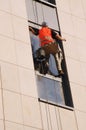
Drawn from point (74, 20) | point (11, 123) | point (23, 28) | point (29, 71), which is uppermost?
point (74, 20)

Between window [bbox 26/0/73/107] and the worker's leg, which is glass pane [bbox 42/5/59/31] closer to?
window [bbox 26/0/73/107]

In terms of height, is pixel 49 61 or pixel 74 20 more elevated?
pixel 74 20

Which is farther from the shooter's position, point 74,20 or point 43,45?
point 74,20

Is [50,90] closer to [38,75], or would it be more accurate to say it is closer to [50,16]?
[38,75]

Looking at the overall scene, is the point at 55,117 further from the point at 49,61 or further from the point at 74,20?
the point at 74,20

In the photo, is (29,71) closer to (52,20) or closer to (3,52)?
(3,52)

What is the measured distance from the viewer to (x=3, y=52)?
20.5m

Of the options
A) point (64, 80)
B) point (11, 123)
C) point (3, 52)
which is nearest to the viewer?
point (11, 123)

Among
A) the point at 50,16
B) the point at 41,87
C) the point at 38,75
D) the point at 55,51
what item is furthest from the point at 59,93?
the point at 50,16

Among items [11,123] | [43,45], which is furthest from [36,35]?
[11,123]

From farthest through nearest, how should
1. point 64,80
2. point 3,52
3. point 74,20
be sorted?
point 74,20 → point 64,80 → point 3,52

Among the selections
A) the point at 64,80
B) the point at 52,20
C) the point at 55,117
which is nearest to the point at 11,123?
the point at 55,117

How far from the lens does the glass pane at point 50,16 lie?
23.3m

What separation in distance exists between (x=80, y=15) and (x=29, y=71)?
450cm
